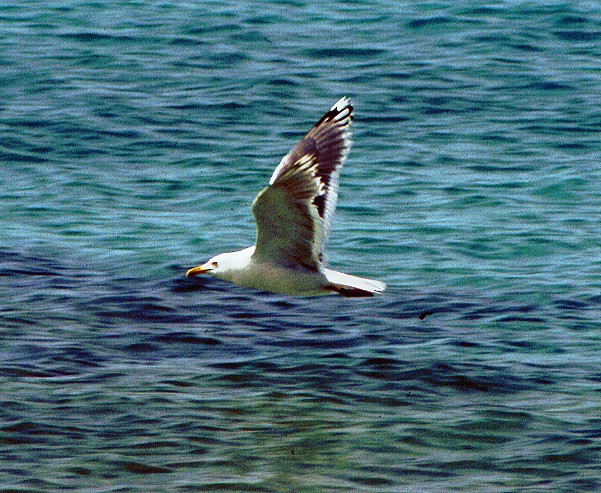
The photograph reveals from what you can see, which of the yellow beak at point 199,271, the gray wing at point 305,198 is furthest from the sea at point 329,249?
the gray wing at point 305,198

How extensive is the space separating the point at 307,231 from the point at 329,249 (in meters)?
3.23

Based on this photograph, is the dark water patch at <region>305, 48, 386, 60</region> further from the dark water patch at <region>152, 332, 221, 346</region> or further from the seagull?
the seagull

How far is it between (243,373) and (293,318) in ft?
3.91

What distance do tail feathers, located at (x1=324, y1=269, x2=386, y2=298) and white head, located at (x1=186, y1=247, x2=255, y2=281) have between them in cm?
56

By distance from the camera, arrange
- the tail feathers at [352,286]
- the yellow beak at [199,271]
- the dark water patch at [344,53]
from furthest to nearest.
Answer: the dark water patch at [344,53] → the yellow beak at [199,271] → the tail feathers at [352,286]

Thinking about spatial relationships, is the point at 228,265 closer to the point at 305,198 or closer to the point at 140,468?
the point at 305,198

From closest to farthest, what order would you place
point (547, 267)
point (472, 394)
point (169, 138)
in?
point (472, 394)
point (547, 267)
point (169, 138)

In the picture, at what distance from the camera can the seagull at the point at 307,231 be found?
7578mm

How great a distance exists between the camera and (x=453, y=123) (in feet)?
46.3

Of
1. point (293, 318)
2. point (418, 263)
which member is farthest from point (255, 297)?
point (418, 263)

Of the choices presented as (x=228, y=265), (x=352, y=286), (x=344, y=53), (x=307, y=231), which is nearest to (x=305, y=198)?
(x=307, y=231)

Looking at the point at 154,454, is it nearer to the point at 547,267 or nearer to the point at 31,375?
the point at 31,375

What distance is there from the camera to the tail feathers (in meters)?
7.81

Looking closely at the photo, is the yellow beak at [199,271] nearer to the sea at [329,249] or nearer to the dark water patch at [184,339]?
the sea at [329,249]
